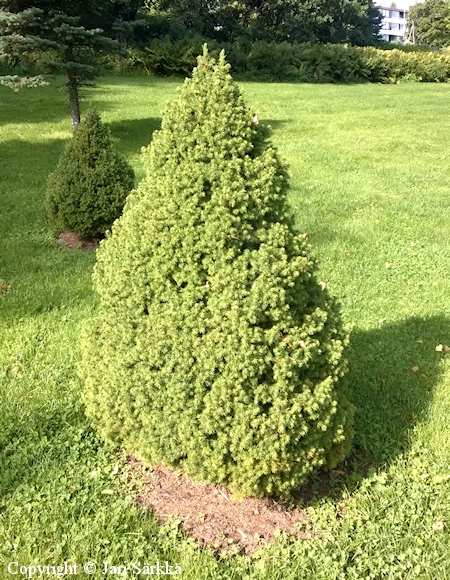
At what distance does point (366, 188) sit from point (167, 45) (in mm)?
19699

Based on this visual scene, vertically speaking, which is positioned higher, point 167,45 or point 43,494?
point 167,45

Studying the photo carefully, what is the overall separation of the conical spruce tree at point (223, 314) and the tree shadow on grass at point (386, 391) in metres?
0.51

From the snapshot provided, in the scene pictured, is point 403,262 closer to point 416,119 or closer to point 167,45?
point 416,119

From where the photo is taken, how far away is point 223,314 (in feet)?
8.13

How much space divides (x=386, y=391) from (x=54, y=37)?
30.9 feet

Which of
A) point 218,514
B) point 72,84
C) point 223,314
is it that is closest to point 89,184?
point 223,314

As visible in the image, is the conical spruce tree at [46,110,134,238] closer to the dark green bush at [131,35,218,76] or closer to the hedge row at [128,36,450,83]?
the dark green bush at [131,35,218,76]

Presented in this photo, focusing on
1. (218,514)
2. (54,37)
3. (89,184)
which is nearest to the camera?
(218,514)

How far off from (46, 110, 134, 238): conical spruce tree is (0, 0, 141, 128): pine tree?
396 centimetres

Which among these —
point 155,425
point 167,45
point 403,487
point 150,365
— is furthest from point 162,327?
point 167,45

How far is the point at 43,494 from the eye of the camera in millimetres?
2873

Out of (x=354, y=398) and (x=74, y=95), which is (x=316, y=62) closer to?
(x=74, y=95)

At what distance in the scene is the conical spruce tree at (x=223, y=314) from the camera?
247 centimetres

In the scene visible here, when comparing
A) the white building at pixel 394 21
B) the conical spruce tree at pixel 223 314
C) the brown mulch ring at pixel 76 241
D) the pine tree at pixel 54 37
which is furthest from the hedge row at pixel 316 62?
the white building at pixel 394 21
